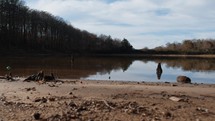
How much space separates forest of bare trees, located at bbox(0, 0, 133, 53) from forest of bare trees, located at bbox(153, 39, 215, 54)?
19361mm

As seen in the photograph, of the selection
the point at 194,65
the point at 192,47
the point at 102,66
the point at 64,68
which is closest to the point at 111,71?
the point at 64,68

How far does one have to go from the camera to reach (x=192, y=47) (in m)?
172

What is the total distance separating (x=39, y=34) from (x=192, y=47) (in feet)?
250

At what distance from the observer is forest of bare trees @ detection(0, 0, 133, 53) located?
107 metres

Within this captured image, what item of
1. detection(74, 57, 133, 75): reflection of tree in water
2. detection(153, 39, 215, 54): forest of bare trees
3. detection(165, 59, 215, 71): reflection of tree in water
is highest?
detection(153, 39, 215, 54): forest of bare trees

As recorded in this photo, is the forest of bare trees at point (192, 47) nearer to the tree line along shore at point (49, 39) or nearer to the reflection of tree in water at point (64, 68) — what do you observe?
the tree line along shore at point (49, 39)

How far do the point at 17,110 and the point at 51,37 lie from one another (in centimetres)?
12106

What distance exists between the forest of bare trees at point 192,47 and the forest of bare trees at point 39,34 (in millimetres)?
19361

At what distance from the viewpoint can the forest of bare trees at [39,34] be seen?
107 metres

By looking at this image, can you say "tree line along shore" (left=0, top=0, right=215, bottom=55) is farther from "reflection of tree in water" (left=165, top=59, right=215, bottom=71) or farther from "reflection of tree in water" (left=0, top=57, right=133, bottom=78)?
"reflection of tree in water" (left=165, top=59, right=215, bottom=71)

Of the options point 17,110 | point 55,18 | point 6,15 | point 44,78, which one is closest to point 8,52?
point 6,15

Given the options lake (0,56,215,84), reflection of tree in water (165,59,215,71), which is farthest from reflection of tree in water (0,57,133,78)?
reflection of tree in water (165,59,215,71)

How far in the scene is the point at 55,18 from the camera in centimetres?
13825

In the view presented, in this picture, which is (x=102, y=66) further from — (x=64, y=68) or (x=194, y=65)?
(x=194, y=65)
